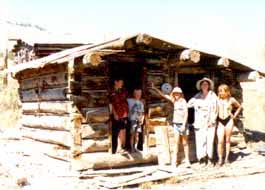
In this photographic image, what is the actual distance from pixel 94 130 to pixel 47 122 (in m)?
2.06

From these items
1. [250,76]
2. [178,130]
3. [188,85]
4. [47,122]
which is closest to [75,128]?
[47,122]

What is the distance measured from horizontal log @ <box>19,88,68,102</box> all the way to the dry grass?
7.93 m

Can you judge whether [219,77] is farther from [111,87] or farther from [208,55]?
[111,87]

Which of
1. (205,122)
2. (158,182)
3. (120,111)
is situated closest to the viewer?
(158,182)

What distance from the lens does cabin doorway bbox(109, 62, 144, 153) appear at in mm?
12419

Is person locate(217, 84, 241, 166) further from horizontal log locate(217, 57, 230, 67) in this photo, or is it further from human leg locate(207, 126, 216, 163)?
horizontal log locate(217, 57, 230, 67)

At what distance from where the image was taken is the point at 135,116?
464 inches

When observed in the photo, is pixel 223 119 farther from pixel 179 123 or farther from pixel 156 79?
pixel 156 79

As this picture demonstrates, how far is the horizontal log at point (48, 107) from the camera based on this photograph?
11727mm

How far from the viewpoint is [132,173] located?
38.1ft

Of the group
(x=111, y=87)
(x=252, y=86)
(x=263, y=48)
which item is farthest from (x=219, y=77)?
(x=263, y=48)

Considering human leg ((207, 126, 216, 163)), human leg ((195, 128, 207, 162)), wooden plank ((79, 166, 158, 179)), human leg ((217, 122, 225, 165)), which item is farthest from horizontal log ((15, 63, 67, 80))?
human leg ((217, 122, 225, 165))

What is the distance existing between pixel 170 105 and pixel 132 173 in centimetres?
207

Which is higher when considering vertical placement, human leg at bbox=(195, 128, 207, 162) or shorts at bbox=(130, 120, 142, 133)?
shorts at bbox=(130, 120, 142, 133)
